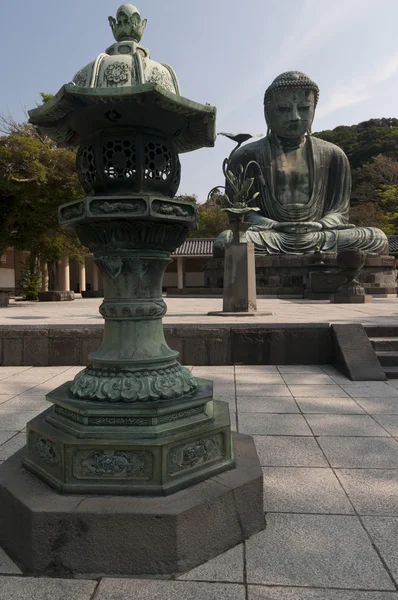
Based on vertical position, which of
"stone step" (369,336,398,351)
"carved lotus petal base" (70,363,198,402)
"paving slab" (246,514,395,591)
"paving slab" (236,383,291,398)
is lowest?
"paving slab" (246,514,395,591)

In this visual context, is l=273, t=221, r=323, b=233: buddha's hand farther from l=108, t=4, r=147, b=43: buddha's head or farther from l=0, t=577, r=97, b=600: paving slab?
l=0, t=577, r=97, b=600: paving slab

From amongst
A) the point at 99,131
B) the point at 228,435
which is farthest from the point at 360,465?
→ the point at 99,131

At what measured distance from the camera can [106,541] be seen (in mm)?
1653

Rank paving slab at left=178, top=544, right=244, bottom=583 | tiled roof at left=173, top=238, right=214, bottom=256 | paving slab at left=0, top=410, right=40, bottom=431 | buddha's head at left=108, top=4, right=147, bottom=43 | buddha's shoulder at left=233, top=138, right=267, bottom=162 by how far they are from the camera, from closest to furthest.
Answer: paving slab at left=178, top=544, right=244, bottom=583 < buddha's head at left=108, top=4, right=147, bottom=43 < paving slab at left=0, top=410, right=40, bottom=431 < buddha's shoulder at left=233, top=138, right=267, bottom=162 < tiled roof at left=173, top=238, right=214, bottom=256

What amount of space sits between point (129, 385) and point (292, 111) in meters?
16.5

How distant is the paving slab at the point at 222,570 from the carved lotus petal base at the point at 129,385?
2.29ft

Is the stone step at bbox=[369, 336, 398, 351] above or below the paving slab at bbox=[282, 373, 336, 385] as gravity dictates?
above

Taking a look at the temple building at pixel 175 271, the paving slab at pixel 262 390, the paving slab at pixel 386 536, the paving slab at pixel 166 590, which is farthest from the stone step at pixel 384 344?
the temple building at pixel 175 271

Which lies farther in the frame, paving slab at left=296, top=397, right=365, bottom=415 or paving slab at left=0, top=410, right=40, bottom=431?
paving slab at left=296, top=397, right=365, bottom=415

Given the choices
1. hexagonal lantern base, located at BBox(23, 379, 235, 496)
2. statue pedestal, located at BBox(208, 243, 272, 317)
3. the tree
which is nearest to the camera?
hexagonal lantern base, located at BBox(23, 379, 235, 496)

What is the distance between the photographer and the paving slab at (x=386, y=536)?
1667 mm

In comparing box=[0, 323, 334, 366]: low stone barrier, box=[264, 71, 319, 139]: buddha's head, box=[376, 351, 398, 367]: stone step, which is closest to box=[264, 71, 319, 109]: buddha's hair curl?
box=[264, 71, 319, 139]: buddha's head

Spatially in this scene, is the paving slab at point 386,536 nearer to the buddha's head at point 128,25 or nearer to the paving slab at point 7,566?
the paving slab at point 7,566

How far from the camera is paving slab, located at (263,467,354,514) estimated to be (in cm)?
206
